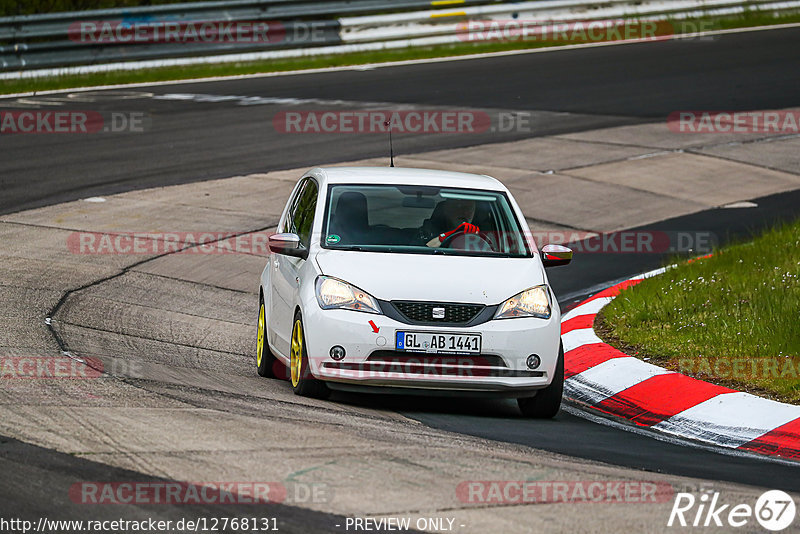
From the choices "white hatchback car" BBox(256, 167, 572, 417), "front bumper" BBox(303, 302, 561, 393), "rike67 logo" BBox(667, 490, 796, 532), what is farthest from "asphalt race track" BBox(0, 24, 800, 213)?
"rike67 logo" BBox(667, 490, 796, 532)

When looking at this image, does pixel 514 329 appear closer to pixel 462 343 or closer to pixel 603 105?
pixel 462 343

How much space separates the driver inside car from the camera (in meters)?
8.77

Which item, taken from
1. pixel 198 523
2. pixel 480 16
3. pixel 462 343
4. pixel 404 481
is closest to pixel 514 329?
pixel 462 343

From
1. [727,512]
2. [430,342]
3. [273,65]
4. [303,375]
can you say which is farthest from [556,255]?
[273,65]

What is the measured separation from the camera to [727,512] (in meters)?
5.66

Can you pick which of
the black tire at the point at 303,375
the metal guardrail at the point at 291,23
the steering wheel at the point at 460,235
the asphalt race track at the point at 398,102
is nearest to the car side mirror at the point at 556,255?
the steering wheel at the point at 460,235

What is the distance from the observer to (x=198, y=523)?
5.12 metres

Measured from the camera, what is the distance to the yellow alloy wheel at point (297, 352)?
26.6ft

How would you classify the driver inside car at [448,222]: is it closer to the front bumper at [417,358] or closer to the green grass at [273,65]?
the front bumper at [417,358]

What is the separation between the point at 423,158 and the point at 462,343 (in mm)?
10527

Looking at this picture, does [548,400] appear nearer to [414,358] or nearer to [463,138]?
[414,358]

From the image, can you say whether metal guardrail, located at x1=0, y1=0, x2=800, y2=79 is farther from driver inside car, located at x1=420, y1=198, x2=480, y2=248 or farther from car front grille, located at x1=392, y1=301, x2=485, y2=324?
car front grille, located at x1=392, y1=301, x2=485, y2=324

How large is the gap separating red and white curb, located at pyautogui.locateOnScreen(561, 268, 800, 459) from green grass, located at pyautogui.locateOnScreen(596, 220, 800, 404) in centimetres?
20

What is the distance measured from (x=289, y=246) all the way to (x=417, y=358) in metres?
1.36
